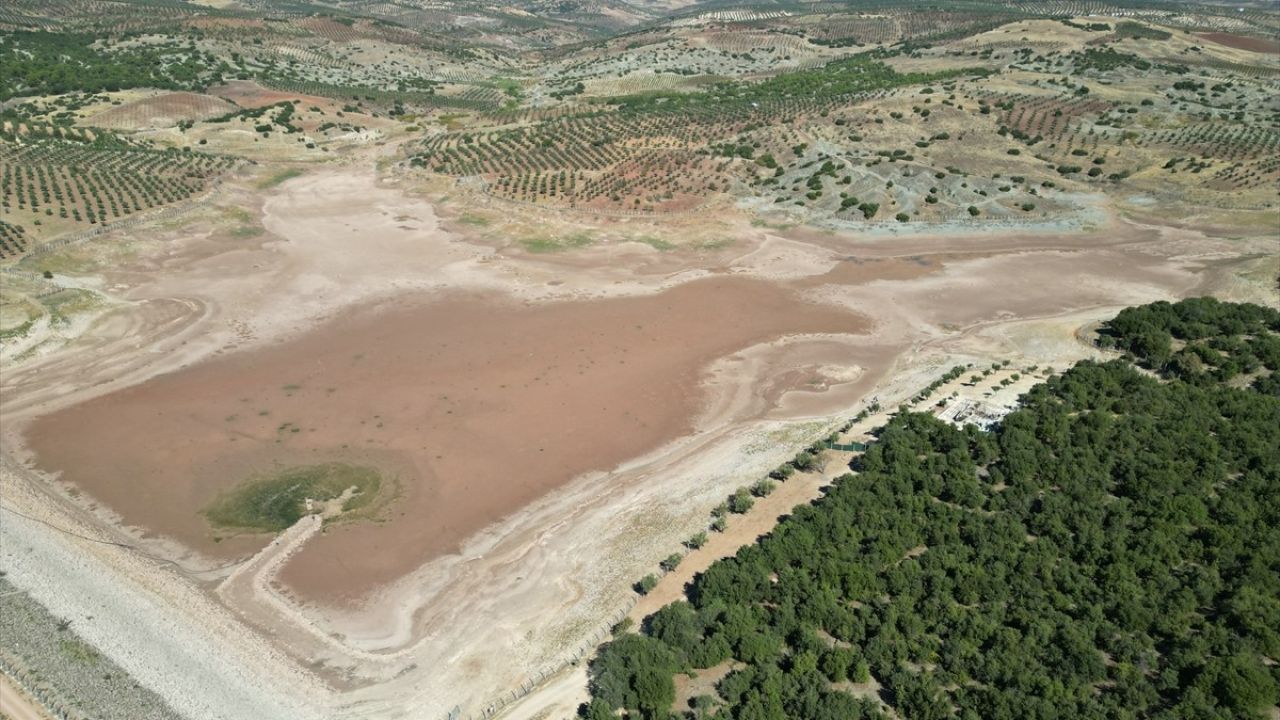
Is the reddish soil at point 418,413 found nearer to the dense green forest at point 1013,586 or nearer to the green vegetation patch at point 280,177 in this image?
the dense green forest at point 1013,586

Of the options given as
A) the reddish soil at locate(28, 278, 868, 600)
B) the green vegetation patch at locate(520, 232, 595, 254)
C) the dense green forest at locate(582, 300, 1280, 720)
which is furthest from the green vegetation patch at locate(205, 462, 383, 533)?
the green vegetation patch at locate(520, 232, 595, 254)

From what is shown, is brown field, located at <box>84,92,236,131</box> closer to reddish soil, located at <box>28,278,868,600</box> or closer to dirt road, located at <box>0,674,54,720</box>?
reddish soil, located at <box>28,278,868,600</box>

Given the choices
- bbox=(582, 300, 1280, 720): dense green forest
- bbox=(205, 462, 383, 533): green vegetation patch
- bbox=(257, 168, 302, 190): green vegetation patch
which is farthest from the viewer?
bbox=(257, 168, 302, 190): green vegetation patch

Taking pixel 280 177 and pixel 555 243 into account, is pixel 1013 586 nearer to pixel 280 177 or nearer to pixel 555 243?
pixel 555 243

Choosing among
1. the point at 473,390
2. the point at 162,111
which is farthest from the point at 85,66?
the point at 473,390

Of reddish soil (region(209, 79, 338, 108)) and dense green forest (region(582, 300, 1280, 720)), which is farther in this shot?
reddish soil (region(209, 79, 338, 108))

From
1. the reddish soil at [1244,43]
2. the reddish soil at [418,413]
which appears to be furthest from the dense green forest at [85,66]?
the reddish soil at [1244,43]

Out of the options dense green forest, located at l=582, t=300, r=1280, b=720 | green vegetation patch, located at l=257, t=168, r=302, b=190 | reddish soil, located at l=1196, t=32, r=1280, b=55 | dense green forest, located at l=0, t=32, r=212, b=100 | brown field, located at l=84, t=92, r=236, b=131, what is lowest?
dense green forest, located at l=582, t=300, r=1280, b=720
